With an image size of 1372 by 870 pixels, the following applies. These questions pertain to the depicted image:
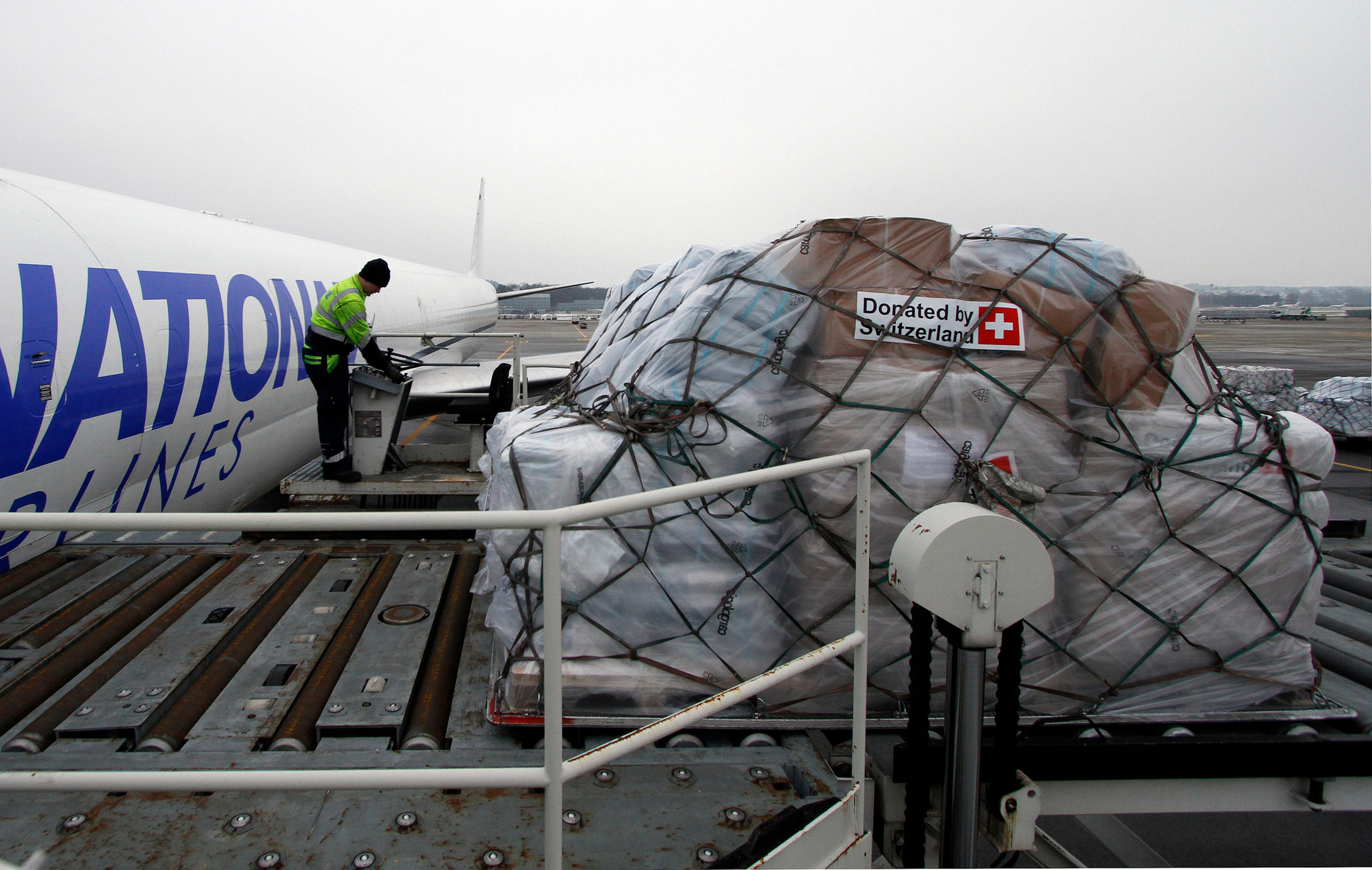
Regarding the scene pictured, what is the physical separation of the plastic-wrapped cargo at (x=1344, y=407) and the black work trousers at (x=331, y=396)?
45.2 ft

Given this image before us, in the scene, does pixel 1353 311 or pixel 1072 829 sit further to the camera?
pixel 1353 311

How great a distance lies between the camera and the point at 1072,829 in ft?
13.3

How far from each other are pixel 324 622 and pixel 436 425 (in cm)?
1137

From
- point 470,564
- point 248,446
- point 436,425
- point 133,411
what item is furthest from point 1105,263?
point 436,425

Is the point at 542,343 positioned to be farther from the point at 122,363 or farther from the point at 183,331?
the point at 122,363

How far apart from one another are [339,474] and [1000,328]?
4586 millimetres

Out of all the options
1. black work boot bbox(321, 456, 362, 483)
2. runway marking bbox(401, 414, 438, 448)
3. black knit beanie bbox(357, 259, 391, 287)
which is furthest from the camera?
runway marking bbox(401, 414, 438, 448)

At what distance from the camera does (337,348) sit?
5379 millimetres

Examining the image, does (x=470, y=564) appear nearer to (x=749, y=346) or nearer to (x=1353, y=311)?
(x=749, y=346)

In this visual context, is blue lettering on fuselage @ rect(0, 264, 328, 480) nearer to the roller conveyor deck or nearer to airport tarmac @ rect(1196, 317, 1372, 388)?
the roller conveyor deck

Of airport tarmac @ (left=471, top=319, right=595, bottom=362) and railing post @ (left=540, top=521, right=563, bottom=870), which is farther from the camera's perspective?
airport tarmac @ (left=471, top=319, right=595, bottom=362)

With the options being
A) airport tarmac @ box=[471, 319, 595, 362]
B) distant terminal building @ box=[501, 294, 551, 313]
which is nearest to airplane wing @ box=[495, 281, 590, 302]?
airport tarmac @ box=[471, 319, 595, 362]

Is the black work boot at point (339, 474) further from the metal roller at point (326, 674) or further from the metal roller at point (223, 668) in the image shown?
the metal roller at point (326, 674)

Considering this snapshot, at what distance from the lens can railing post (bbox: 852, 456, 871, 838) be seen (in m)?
2.19
